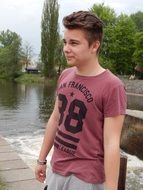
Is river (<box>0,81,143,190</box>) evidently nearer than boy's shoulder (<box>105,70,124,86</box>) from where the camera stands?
No

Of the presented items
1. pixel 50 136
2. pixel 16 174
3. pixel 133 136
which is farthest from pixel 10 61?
pixel 50 136

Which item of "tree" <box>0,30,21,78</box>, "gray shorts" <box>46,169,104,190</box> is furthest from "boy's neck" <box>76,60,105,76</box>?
"tree" <box>0,30,21,78</box>

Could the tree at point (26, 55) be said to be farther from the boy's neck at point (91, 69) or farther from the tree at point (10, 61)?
the boy's neck at point (91, 69)

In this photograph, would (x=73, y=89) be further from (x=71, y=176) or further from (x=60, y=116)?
(x=71, y=176)

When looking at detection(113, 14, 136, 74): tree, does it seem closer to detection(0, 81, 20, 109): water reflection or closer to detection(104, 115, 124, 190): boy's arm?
detection(0, 81, 20, 109): water reflection

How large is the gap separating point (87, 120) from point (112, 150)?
9.5 inches

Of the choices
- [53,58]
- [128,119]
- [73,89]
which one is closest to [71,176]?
[73,89]

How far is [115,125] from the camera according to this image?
2418 mm

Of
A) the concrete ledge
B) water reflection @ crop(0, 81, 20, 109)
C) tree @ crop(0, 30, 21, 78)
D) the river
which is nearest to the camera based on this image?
the concrete ledge

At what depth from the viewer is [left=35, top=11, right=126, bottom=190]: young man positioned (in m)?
2.41

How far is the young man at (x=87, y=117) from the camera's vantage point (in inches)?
94.8

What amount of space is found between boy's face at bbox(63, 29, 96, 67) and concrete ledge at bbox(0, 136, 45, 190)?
3084mm

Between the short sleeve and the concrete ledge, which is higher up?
the short sleeve

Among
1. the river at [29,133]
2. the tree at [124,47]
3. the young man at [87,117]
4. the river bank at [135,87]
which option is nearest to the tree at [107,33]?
the tree at [124,47]
